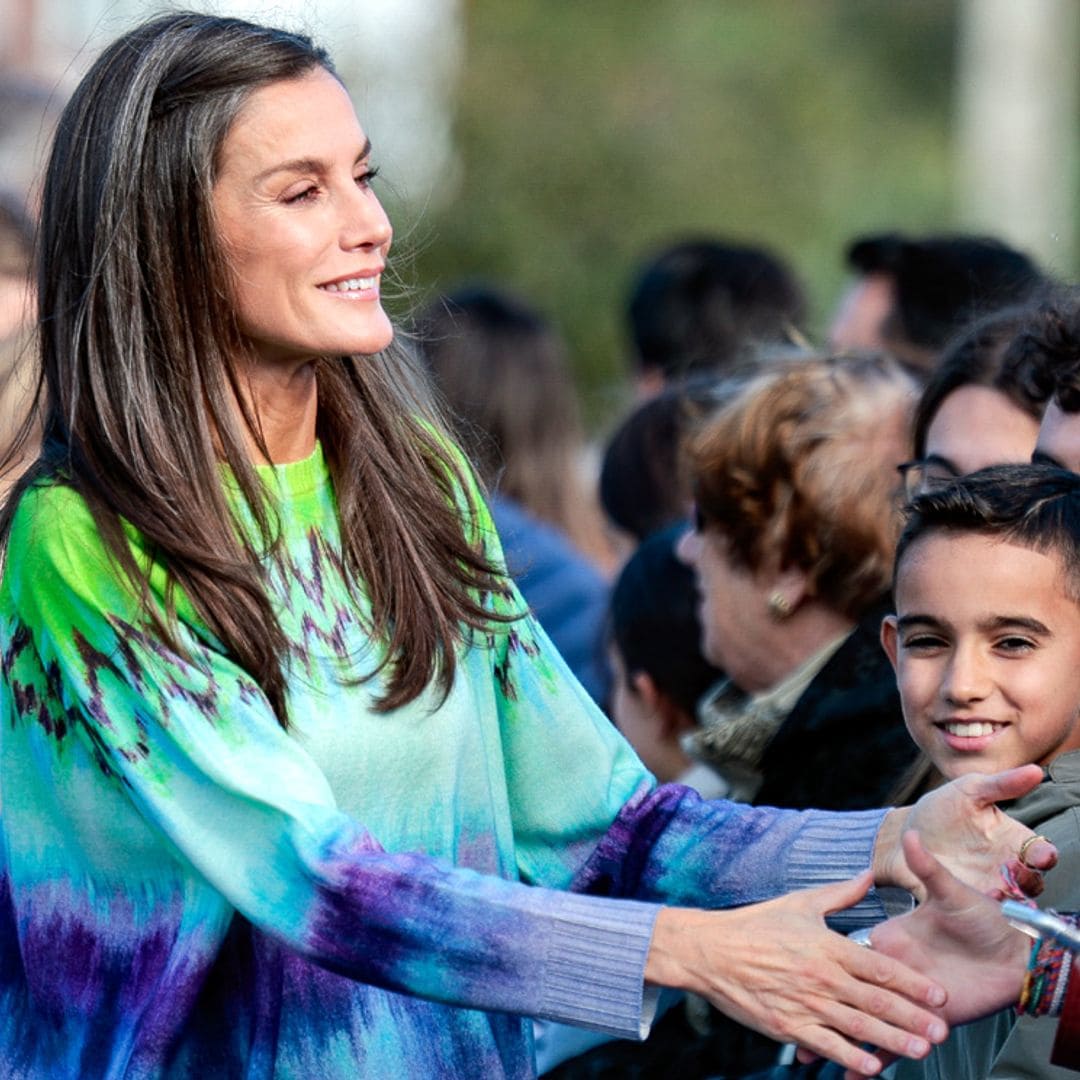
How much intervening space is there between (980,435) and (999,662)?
846mm

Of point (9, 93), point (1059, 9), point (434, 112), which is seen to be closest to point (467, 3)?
point (434, 112)

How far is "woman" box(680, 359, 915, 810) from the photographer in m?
3.70

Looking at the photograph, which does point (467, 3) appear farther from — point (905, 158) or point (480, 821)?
point (480, 821)

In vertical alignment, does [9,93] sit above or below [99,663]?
above

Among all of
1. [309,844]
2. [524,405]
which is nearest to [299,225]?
[309,844]

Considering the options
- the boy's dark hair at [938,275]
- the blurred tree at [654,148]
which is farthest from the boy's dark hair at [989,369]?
the blurred tree at [654,148]

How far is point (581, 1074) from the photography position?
10.7 ft

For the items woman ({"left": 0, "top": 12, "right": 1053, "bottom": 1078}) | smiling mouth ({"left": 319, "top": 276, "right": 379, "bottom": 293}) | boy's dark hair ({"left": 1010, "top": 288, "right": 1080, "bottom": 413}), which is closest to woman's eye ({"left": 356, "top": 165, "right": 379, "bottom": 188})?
woman ({"left": 0, "top": 12, "right": 1053, "bottom": 1078})

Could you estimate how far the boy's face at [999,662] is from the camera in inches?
102

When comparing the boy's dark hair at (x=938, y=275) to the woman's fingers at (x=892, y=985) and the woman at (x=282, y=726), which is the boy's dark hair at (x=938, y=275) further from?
the woman's fingers at (x=892, y=985)

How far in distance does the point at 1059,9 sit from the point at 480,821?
62.3ft

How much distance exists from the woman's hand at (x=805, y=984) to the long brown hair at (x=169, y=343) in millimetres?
508

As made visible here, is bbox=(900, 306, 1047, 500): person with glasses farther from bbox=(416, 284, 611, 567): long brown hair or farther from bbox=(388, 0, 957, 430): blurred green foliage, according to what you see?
bbox=(388, 0, 957, 430): blurred green foliage

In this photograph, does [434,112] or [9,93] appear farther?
[434,112]
